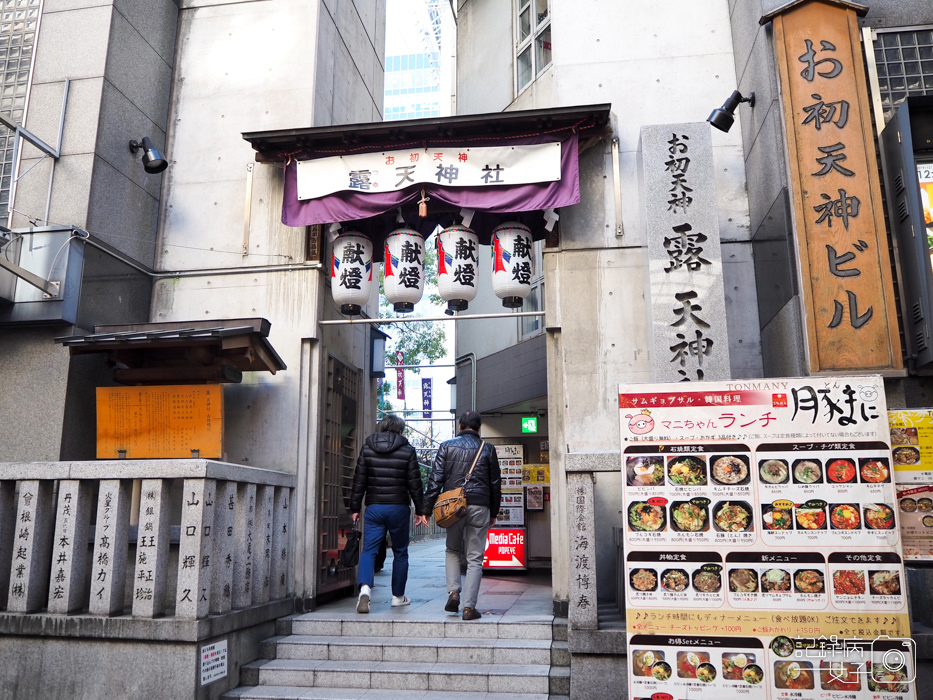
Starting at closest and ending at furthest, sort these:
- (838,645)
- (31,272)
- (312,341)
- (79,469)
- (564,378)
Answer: (838,645) → (79,469) → (31,272) → (564,378) → (312,341)

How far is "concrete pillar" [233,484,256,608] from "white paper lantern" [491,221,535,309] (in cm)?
391

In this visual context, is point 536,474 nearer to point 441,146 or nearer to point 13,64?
point 441,146

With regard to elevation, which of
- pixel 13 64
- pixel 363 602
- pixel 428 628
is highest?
pixel 13 64

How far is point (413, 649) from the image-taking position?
7.42 m

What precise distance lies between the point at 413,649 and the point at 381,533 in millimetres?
1807

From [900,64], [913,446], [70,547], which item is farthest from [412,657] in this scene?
[900,64]

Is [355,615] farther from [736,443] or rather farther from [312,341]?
[736,443]

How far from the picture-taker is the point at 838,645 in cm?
509

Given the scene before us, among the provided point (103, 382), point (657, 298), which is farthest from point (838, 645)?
point (103, 382)

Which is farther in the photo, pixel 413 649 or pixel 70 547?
pixel 413 649

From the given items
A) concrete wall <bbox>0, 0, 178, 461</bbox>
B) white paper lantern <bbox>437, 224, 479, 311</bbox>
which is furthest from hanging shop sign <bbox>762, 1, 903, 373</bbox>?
concrete wall <bbox>0, 0, 178, 461</bbox>

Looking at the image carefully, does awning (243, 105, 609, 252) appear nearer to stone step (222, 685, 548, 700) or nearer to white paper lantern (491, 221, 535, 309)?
white paper lantern (491, 221, 535, 309)

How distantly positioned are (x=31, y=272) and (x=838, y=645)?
29.0 ft

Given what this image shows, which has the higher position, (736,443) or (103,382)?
(103,382)
